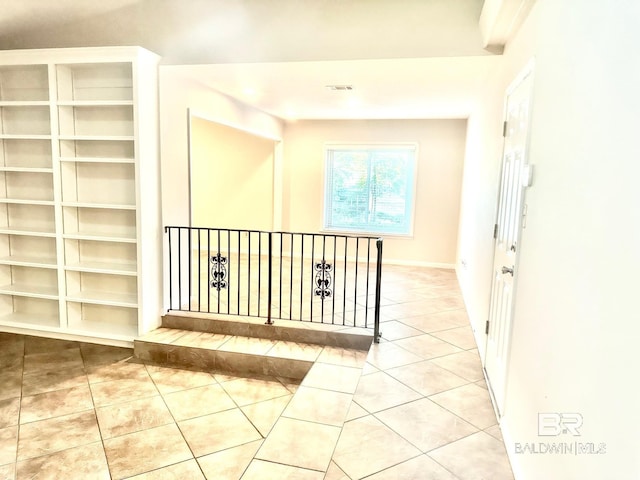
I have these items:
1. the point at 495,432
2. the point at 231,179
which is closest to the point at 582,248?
the point at 495,432

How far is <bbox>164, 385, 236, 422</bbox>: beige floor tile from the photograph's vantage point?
2.86 m

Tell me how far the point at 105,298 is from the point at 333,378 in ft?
7.70

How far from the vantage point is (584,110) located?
130cm

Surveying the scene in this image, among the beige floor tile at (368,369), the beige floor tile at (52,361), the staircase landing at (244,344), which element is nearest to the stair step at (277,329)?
the staircase landing at (244,344)

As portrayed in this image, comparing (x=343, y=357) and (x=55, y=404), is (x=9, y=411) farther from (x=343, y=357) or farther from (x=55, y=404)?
(x=343, y=357)

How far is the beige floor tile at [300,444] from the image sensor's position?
2.07 meters

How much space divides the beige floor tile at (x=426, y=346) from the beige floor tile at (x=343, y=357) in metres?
0.33

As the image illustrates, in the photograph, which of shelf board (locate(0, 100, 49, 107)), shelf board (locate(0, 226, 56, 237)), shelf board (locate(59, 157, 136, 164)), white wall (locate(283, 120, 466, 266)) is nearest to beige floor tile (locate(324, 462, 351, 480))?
shelf board (locate(59, 157, 136, 164))

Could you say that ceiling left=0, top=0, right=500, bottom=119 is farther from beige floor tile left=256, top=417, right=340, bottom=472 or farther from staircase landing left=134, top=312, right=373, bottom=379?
beige floor tile left=256, top=417, right=340, bottom=472

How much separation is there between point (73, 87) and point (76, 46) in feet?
1.20

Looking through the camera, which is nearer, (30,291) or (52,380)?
(52,380)

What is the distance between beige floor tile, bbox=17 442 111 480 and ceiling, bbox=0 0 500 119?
3.02m

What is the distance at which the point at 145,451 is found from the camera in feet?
7.93

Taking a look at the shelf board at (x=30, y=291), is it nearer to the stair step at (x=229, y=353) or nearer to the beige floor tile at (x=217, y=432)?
the stair step at (x=229, y=353)
